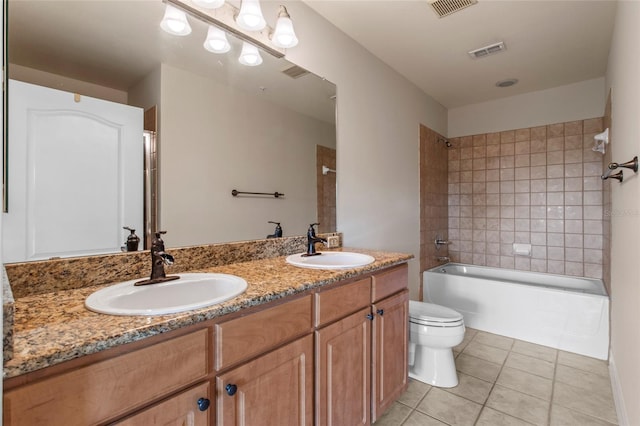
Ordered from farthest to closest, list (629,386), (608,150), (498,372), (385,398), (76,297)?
(608,150)
(498,372)
(385,398)
(629,386)
(76,297)

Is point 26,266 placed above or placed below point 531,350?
above

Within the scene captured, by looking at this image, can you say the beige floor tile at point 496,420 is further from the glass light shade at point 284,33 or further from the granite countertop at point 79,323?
the glass light shade at point 284,33

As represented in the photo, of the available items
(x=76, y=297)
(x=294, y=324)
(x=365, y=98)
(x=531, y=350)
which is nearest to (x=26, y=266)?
(x=76, y=297)

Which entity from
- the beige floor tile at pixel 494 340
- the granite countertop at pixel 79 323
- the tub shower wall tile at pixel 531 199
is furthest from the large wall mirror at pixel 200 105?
the tub shower wall tile at pixel 531 199

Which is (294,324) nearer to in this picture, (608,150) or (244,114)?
(244,114)

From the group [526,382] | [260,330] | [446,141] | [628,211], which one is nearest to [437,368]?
[526,382]

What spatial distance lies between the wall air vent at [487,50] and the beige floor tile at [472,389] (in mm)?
2414

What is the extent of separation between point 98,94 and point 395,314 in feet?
5.39

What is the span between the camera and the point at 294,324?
110 cm

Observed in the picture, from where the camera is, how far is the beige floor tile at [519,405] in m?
1.69

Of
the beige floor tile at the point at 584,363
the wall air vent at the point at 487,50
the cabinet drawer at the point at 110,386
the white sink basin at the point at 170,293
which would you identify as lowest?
the beige floor tile at the point at 584,363

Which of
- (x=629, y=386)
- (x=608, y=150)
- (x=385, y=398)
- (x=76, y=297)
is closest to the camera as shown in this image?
(x=76, y=297)

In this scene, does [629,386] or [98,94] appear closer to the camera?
[98,94]

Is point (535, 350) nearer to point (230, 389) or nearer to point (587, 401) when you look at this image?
point (587, 401)
